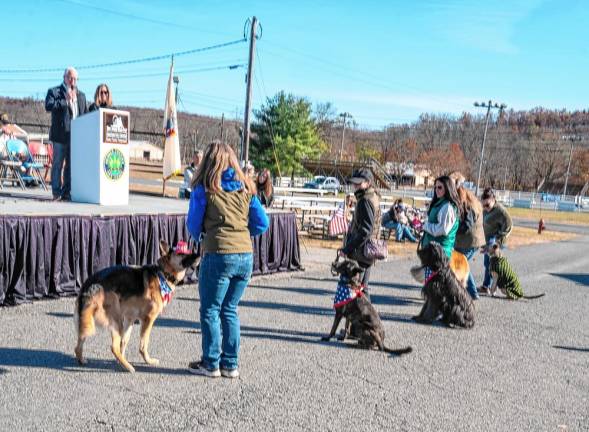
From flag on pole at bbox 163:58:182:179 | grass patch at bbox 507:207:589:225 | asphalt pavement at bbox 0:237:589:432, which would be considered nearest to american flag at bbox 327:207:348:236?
asphalt pavement at bbox 0:237:589:432

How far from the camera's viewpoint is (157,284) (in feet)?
15.1

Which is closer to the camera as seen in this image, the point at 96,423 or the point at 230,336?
the point at 96,423

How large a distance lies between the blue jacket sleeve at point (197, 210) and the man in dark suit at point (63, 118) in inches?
244

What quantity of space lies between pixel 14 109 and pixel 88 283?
10534 cm

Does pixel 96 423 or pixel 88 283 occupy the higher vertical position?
pixel 88 283

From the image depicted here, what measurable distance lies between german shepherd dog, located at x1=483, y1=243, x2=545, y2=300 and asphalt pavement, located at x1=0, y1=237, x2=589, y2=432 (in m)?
1.02

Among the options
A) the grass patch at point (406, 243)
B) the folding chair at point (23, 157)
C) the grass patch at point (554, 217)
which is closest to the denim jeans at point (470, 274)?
the grass patch at point (406, 243)

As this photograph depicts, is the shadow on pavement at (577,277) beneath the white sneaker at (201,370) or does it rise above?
beneath

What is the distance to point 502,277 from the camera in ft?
28.1

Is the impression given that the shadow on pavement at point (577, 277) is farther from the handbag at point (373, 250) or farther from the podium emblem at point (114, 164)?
the podium emblem at point (114, 164)

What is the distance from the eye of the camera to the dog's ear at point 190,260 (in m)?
4.55

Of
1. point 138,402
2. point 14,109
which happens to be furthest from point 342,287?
point 14,109

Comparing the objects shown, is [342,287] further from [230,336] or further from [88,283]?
[88,283]

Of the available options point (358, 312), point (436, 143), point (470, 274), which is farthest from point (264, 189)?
point (436, 143)
